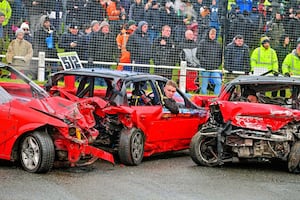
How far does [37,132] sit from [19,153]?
0.45 meters

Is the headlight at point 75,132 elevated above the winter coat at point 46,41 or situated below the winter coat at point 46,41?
below

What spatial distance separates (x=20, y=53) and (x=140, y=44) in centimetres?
301

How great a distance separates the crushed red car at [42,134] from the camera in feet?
31.4

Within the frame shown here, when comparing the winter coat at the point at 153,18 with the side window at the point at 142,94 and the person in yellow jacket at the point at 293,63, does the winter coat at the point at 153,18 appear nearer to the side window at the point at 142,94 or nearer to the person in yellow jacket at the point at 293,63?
the person in yellow jacket at the point at 293,63

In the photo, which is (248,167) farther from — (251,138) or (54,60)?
(54,60)

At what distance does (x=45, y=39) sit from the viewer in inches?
683

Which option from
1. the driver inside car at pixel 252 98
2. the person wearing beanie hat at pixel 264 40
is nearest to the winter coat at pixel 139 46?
the person wearing beanie hat at pixel 264 40

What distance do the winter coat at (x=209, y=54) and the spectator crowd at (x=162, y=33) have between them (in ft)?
Result: 0.08

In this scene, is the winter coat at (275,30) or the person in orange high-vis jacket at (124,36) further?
the winter coat at (275,30)

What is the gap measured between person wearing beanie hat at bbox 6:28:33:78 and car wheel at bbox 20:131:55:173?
7.67 m

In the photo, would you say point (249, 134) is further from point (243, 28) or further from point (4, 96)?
point (243, 28)

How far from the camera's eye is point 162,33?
1769cm

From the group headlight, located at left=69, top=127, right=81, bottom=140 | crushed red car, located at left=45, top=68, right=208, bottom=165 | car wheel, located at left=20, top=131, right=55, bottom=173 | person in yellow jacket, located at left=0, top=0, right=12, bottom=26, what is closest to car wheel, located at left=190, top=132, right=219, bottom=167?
crushed red car, located at left=45, top=68, right=208, bottom=165

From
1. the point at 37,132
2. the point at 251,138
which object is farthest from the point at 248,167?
the point at 37,132
